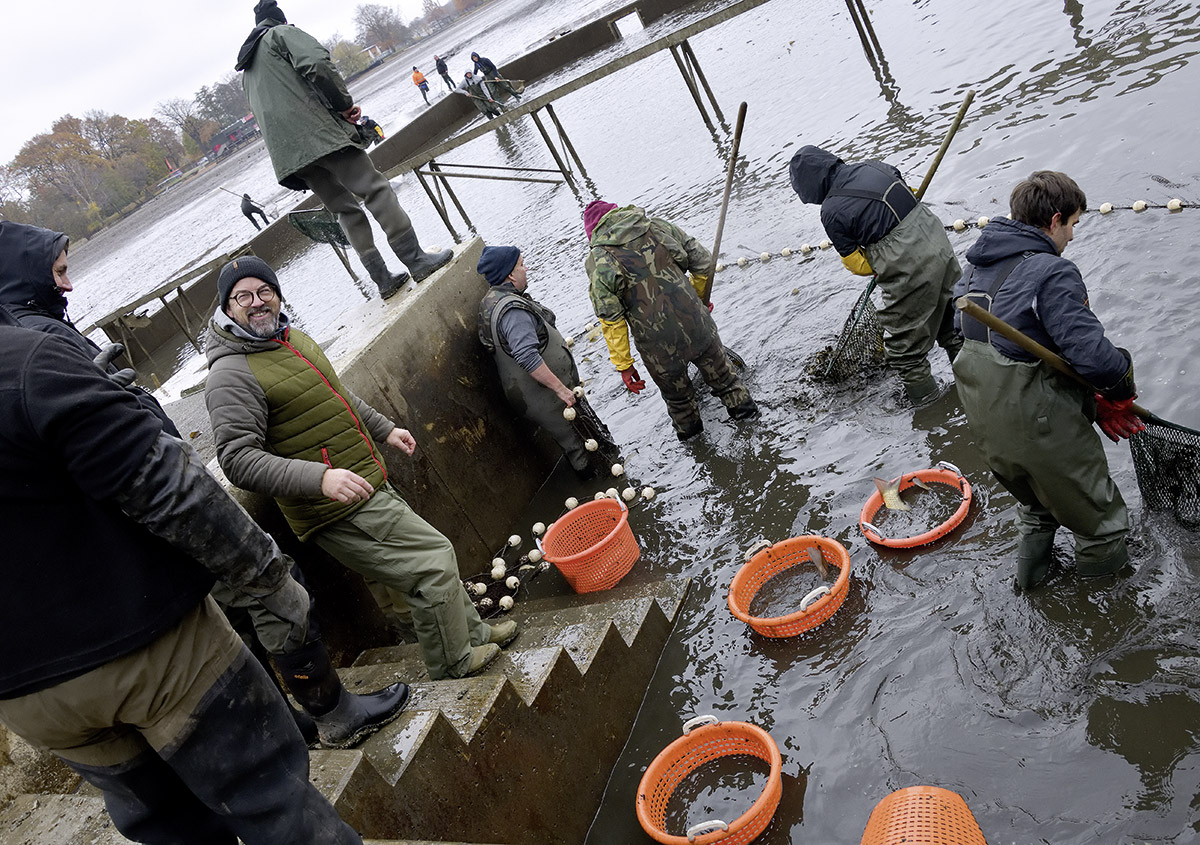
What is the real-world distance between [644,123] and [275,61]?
13488 millimetres

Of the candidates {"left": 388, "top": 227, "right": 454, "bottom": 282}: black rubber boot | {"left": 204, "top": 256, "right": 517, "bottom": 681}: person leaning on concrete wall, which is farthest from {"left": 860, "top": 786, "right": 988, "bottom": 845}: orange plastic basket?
{"left": 388, "top": 227, "right": 454, "bottom": 282}: black rubber boot

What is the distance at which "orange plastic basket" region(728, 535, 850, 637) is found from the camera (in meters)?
4.29

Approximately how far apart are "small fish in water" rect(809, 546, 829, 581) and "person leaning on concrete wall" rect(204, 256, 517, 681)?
74.6 inches

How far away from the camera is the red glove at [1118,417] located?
11.6 feet

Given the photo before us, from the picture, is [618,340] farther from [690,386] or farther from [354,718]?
[354,718]

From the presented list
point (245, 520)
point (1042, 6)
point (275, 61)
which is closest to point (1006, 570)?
point (245, 520)

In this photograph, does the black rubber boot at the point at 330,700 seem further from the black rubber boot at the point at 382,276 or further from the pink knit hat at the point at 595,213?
the black rubber boot at the point at 382,276

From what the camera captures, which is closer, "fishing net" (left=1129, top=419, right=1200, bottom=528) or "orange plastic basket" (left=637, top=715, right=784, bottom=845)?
"orange plastic basket" (left=637, top=715, right=784, bottom=845)

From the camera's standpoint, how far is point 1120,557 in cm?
368

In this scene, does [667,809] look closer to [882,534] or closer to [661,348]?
[882,534]

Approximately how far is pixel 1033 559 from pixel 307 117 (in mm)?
5540

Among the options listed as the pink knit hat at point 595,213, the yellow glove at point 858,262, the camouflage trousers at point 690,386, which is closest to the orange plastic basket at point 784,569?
the camouflage trousers at point 690,386

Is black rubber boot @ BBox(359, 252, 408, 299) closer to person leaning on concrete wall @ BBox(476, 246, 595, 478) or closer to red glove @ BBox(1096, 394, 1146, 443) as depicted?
person leaning on concrete wall @ BBox(476, 246, 595, 478)

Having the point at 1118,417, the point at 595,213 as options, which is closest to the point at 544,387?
the point at 595,213
